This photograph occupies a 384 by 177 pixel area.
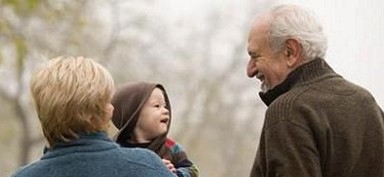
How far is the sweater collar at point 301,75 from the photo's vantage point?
227cm

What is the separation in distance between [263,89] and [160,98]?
0.40 meters

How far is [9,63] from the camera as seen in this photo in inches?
436

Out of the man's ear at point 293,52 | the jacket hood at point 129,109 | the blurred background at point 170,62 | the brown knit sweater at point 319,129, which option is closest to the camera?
the brown knit sweater at point 319,129

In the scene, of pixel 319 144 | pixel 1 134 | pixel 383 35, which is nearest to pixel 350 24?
pixel 383 35

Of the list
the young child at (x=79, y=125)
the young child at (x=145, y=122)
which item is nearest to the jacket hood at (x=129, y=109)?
the young child at (x=145, y=122)

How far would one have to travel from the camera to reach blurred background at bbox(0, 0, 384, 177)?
34.5ft

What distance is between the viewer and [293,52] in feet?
7.47

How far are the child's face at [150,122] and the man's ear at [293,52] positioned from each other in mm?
487

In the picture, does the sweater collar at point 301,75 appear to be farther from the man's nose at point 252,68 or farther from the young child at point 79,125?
the young child at point 79,125

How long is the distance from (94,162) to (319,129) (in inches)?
21.2

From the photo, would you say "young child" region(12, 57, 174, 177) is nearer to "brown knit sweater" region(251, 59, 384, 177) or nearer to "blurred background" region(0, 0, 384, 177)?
"brown knit sweater" region(251, 59, 384, 177)

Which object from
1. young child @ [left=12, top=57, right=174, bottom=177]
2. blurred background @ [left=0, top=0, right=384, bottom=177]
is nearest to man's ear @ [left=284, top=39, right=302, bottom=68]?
young child @ [left=12, top=57, right=174, bottom=177]

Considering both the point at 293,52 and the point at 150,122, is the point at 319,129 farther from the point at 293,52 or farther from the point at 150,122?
the point at 150,122

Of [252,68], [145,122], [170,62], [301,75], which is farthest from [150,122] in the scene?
[170,62]
